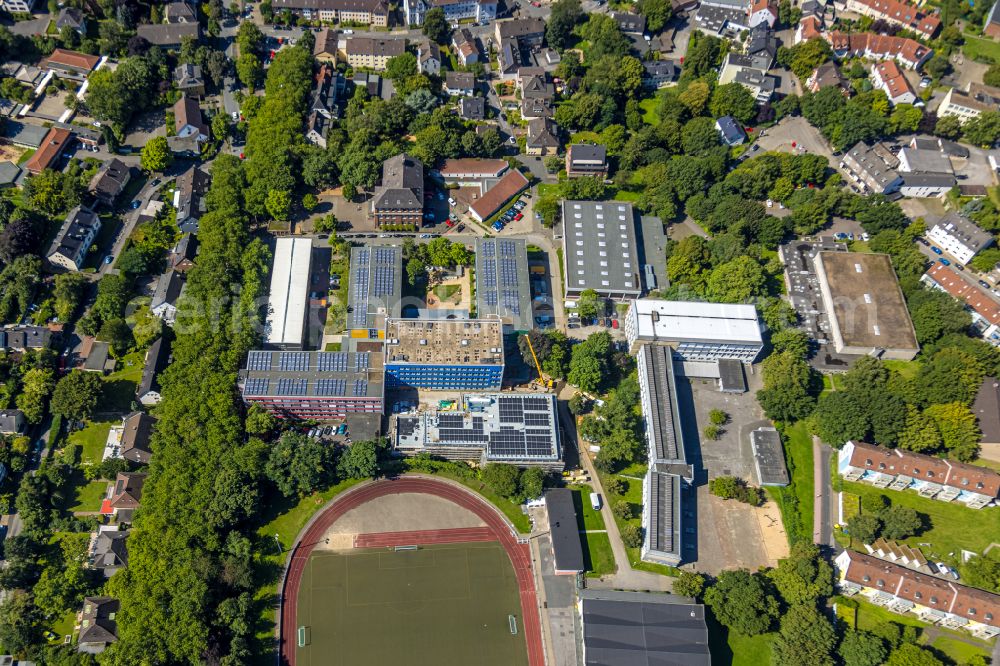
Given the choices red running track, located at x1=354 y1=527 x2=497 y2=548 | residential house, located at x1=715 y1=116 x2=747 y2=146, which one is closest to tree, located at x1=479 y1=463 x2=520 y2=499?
red running track, located at x1=354 y1=527 x2=497 y2=548

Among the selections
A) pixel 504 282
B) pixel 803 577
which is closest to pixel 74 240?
pixel 504 282

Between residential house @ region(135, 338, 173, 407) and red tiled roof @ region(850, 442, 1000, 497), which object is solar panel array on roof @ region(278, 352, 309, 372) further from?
red tiled roof @ region(850, 442, 1000, 497)

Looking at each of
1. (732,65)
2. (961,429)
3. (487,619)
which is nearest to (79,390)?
(487,619)

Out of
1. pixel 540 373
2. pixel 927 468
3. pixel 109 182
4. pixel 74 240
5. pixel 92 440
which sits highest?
pixel 109 182

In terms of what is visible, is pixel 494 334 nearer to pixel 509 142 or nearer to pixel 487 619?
pixel 487 619

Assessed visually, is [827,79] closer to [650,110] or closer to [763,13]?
[763,13]

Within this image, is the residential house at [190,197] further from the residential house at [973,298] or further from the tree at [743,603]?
the residential house at [973,298]

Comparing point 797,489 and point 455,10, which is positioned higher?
point 455,10
